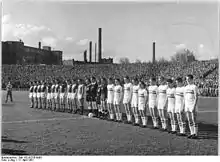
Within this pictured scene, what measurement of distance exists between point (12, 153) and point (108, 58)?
2.20 m

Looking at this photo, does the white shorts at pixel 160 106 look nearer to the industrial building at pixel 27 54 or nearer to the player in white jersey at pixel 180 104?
the player in white jersey at pixel 180 104

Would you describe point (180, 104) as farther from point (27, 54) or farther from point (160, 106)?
point (27, 54)

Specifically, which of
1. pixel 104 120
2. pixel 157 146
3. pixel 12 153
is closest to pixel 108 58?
pixel 104 120

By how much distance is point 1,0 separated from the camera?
4957 millimetres

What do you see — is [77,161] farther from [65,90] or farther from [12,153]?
[65,90]

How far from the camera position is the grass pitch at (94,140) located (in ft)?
14.7

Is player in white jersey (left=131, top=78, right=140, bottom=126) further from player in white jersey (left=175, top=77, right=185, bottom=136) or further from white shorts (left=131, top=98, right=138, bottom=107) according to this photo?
player in white jersey (left=175, top=77, right=185, bottom=136)

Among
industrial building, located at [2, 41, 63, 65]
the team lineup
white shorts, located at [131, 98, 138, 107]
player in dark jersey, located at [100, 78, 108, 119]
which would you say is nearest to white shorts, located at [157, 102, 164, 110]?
the team lineup

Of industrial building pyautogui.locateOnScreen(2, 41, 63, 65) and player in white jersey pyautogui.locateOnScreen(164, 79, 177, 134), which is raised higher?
industrial building pyautogui.locateOnScreen(2, 41, 63, 65)

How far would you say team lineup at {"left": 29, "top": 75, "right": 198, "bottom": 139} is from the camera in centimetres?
500

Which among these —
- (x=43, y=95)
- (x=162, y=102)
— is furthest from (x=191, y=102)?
(x=43, y=95)

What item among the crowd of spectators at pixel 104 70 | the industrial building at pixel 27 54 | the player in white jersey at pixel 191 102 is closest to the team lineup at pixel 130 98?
the player in white jersey at pixel 191 102

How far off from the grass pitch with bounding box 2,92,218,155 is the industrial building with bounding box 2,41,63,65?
87cm

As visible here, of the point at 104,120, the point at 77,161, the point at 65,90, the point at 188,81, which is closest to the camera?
the point at 77,161
